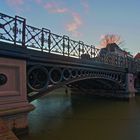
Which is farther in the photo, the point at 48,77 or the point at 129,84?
the point at 129,84

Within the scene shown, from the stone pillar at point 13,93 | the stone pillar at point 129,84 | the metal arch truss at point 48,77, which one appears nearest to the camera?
the stone pillar at point 13,93

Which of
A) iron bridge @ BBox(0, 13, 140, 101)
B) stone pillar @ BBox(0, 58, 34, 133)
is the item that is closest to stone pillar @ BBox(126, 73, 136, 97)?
iron bridge @ BBox(0, 13, 140, 101)

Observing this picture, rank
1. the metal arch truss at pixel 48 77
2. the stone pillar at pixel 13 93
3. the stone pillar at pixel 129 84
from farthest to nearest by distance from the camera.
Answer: the stone pillar at pixel 129 84, the metal arch truss at pixel 48 77, the stone pillar at pixel 13 93

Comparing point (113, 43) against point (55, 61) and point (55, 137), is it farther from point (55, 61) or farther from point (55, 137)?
point (55, 137)

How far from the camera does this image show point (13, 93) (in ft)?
28.8

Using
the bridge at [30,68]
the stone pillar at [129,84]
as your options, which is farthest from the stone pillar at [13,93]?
the stone pillar at [129,84]

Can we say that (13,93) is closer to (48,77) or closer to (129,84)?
(48,77)

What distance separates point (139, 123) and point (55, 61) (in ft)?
16.9

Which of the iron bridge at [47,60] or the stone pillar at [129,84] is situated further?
the stone pillar at [129,84]

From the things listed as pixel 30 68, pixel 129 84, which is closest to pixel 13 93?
pixel 30 68

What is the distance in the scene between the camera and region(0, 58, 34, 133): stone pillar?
828 centimetres

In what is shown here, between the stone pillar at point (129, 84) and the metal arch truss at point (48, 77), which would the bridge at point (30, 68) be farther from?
the stone pillar at point (129, 84)

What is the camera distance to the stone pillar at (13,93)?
8281 millimetres

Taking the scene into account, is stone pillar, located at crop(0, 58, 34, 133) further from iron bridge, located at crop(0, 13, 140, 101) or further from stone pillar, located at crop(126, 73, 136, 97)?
stone pillar, located at crop(126, 73, 136, 97)
